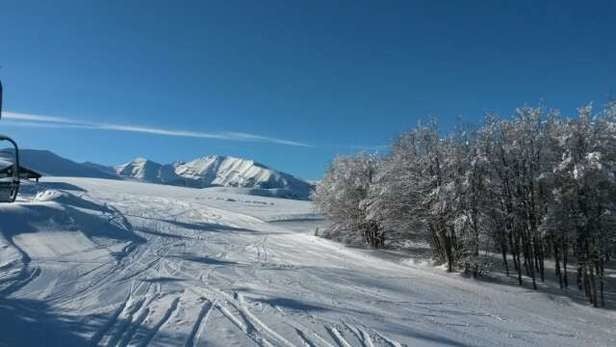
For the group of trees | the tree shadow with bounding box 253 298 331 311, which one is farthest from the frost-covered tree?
the tree shadow with bounding box 253 298 331 311

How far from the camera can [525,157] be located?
3331cm

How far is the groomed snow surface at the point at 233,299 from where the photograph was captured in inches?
496

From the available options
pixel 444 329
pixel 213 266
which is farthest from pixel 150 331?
pixel 213 266

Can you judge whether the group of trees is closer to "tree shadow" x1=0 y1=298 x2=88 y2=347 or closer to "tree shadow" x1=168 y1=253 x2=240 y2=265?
"tree shadow" x1=168 y1=253 x2=240 y2=265

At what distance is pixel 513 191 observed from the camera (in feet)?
113

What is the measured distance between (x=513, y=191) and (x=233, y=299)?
25498 mm

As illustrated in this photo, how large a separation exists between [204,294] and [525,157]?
26089 mm

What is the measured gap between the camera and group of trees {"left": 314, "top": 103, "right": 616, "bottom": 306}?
28.8 metres

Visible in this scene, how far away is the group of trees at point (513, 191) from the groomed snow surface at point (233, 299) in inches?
141

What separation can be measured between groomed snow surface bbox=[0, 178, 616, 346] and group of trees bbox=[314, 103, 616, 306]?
3574 mm

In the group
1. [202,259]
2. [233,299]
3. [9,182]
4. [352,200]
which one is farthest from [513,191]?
[9,182]

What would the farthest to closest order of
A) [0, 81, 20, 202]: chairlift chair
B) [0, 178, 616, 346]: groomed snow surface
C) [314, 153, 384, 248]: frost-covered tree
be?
Answer: [314, 153, 384, 248]: frost-covered tree
[0, 81, 20, 202]: chairlift chair
[0, 178, 616, 346]: groomed snow surface

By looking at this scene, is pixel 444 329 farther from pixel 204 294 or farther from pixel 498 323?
pixel 204 294

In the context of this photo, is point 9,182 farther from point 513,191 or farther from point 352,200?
point 352,200
